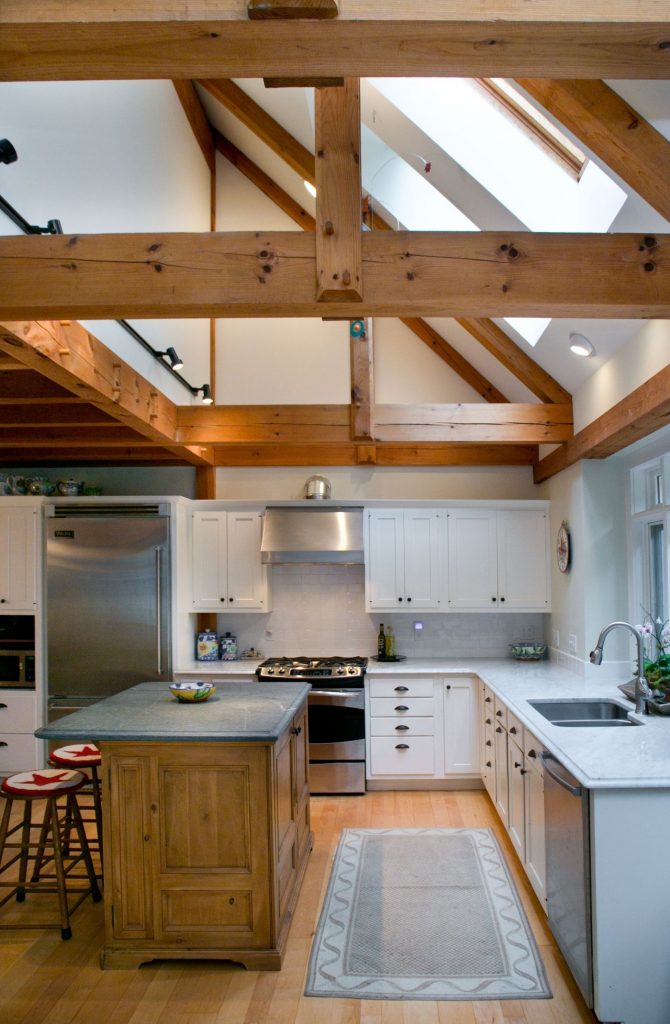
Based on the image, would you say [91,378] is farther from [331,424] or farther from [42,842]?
[42,842]

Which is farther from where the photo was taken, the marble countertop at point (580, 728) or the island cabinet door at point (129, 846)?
the island cabinet door at point (129, 846)

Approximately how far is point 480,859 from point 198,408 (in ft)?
10.8

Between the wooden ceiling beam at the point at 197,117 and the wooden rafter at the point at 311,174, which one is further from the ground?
the wooden ceiling beam at the point at 197,117

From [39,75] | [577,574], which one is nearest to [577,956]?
[577,574]

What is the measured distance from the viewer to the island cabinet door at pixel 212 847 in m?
3.06

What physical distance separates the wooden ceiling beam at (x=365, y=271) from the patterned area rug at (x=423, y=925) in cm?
262

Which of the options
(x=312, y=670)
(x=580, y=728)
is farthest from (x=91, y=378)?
(x=312, y=670)

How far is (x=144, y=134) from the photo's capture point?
416cm

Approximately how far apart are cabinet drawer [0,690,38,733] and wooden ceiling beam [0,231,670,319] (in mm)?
3663

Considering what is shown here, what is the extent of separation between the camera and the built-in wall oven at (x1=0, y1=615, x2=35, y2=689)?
212 inches

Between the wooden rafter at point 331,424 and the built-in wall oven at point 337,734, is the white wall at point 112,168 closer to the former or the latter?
the wooden rafter at point 331,424

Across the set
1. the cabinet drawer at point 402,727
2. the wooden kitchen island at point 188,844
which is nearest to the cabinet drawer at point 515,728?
the cabinet drawer at point 402,727

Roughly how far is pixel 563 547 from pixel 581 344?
182 centimetres

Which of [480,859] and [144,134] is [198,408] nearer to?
[144,134]
